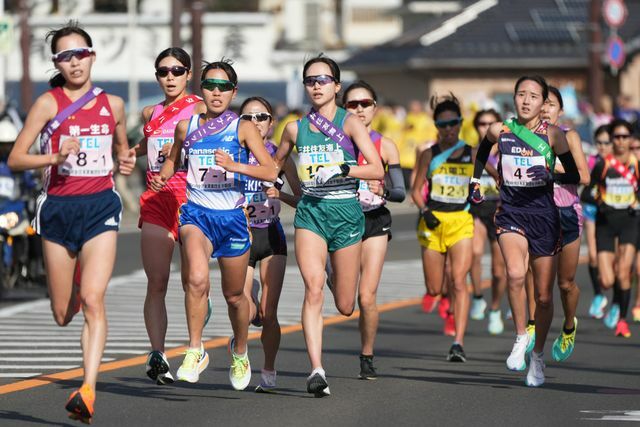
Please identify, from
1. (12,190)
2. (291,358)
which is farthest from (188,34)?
(291,358)

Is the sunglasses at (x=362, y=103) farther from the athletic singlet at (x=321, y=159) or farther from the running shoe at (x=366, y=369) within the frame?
the running shoe at (x=366, y=369)

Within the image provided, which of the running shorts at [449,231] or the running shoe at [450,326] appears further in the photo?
the running shoe at [450,326]

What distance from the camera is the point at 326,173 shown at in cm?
1171

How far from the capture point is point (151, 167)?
481 inches

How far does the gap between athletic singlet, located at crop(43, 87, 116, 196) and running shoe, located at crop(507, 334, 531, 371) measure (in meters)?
3.44

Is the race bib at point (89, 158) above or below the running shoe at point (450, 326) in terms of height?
above

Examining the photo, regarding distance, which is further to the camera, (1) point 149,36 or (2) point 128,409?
(1) point 149,36

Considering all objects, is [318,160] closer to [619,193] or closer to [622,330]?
[622,330]

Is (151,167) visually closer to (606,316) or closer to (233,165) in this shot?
(233,165)

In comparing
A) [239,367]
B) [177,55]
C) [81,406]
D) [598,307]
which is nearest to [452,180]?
[598,307]

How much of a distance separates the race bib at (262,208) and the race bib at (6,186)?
22.6ft

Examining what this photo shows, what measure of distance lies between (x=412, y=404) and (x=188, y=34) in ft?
184

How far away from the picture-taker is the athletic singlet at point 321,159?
38.8 ft

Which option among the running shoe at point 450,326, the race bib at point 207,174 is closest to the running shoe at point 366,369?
the race bib at point 207,174
